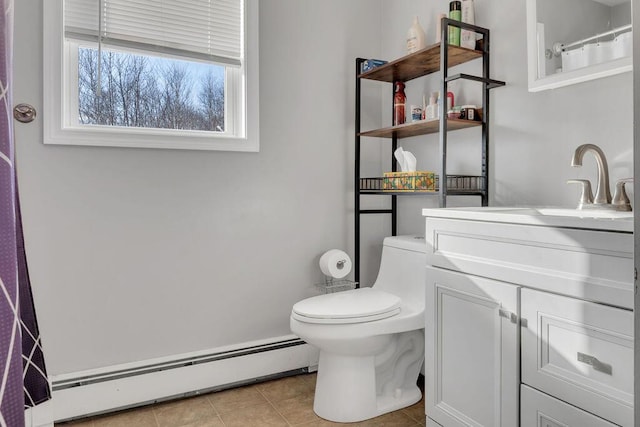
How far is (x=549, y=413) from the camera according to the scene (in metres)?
1.21

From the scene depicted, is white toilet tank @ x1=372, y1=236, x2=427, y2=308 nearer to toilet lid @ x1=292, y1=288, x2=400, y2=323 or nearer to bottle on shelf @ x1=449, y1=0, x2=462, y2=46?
toilet lid @ x1=292, y1=288, x2=400, y2=323

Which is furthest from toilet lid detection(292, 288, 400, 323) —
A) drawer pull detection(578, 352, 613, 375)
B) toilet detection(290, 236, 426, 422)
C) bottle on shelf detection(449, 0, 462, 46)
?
bottle on shelf detection(449, 0, 462, 46)

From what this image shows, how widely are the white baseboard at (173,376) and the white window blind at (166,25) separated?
1.40 meters

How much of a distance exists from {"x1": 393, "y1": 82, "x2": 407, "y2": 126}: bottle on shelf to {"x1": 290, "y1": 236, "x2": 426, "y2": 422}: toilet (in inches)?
25.1

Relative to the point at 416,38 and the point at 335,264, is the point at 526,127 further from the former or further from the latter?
the point at 335,264

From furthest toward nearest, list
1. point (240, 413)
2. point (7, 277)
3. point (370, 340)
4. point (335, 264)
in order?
point (335, 264), point (240, 413), point (370, 340), point (7, 277)

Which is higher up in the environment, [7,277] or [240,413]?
[7,277]

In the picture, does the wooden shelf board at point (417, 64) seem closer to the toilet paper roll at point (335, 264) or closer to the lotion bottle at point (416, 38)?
the lotion bottle at point (416, 38)

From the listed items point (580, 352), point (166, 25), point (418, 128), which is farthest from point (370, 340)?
point (166, 25)

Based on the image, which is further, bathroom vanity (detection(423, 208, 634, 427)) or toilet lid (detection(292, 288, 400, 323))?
toilet lid (detection(292, 288, 400, 323))

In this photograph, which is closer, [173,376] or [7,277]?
[7,277]

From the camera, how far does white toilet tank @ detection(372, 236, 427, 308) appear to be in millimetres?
1970

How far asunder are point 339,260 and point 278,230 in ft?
1.13

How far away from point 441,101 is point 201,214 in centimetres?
118
